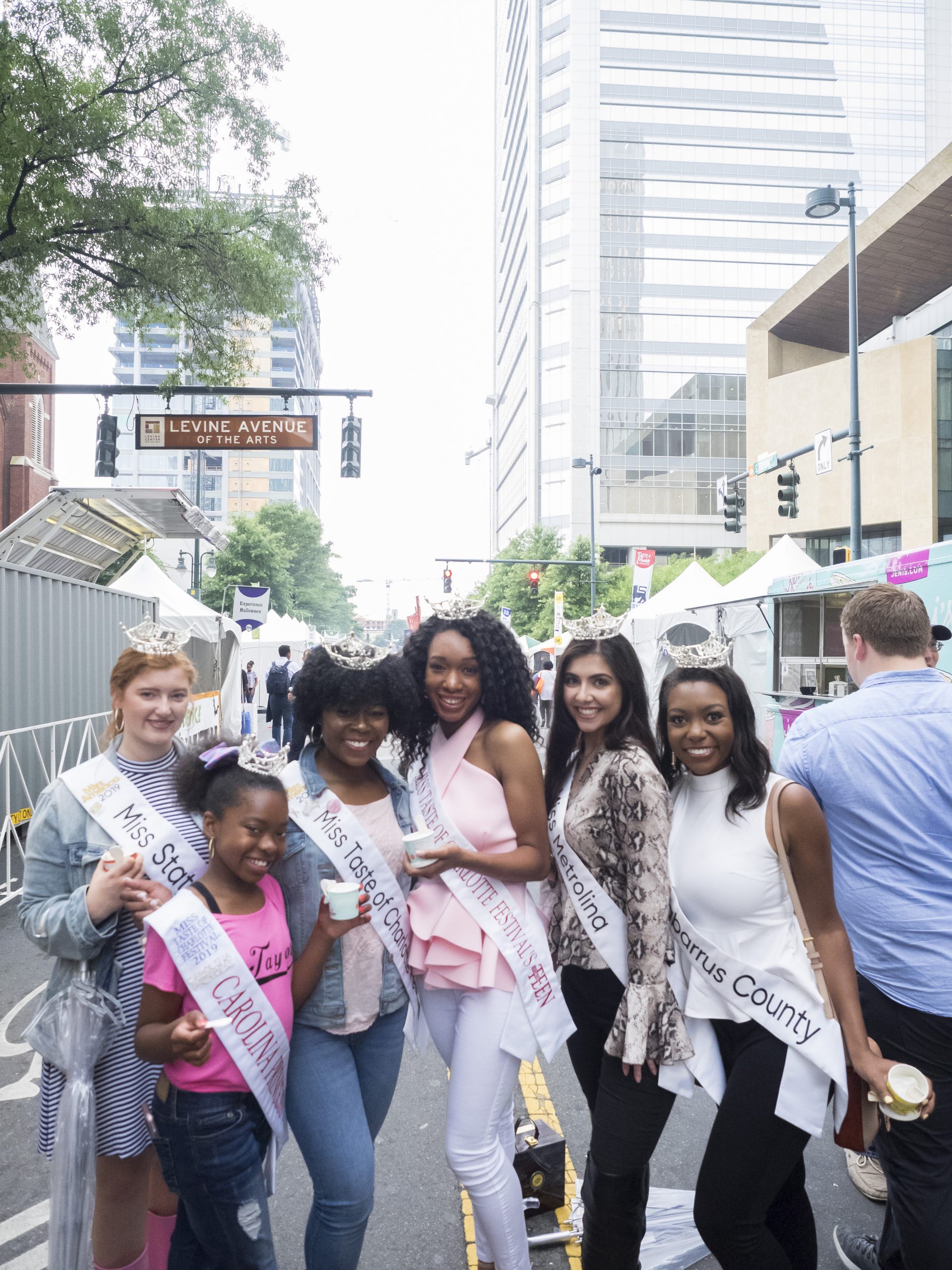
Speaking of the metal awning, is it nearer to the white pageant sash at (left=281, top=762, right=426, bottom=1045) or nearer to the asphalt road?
the asphalt road

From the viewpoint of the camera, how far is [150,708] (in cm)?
232

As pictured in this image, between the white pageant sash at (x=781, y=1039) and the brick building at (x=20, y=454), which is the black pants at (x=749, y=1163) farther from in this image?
the brick building at (x=20, y=454)

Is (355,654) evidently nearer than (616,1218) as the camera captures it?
No

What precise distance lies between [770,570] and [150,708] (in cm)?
1517

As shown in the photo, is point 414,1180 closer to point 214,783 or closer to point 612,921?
point 612,921

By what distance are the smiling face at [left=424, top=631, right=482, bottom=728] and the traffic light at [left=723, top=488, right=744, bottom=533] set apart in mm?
16466

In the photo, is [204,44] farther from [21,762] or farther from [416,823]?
[416,823]

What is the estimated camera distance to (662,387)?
225ft

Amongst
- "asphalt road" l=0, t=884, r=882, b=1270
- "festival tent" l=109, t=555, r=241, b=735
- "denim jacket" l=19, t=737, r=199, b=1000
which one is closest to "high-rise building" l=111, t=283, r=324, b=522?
"festival tent" l=109, t=555, r=241, b=735

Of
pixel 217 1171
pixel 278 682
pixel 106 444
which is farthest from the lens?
pixel 278 682

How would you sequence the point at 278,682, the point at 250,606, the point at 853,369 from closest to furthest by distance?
the point at 853,369 → the point at 278,682 → the point at 250,606

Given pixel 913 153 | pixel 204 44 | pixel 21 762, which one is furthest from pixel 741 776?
pixel 913 153

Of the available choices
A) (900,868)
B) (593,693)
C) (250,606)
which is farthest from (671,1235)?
(250,606)

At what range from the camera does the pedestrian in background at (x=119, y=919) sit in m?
2.03
